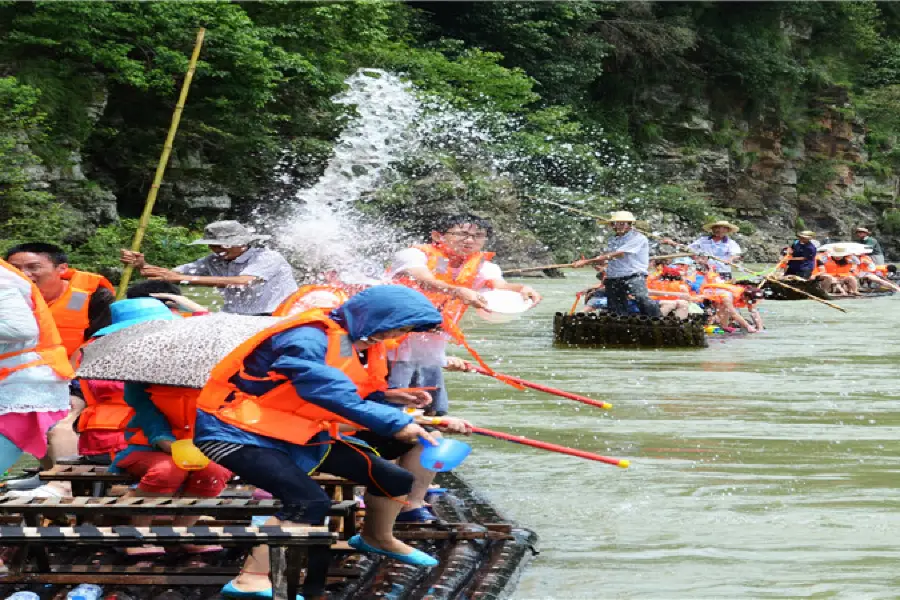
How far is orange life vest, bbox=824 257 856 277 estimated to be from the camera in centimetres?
3062

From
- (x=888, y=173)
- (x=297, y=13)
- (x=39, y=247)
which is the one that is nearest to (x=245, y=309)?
(x=39, y=247)

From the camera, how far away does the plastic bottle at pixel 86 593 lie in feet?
17.1

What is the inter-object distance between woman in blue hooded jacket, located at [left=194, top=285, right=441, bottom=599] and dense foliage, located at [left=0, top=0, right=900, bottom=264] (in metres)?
16.7

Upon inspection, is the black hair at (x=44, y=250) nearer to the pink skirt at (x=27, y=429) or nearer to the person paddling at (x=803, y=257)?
the pink skirt at (x=27, y=429)

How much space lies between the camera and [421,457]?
5820 mm

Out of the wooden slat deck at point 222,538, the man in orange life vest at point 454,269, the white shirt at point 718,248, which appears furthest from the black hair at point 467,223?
the white shirt at point 718,248

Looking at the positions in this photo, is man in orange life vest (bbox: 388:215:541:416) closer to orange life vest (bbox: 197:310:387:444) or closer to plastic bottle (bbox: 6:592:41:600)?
orange life vest (bbox: 197:310:387:444)

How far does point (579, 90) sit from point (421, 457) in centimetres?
4494

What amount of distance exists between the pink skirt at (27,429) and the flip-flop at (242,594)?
4.11 ft

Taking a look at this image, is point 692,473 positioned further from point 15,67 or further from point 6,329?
point 15,67

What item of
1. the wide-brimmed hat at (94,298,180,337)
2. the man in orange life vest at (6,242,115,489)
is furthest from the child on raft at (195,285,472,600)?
the man in orange life vest at (6,242,115,489)

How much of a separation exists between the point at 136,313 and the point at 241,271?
2910 millimetres

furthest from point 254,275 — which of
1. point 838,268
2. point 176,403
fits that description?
point 838,268

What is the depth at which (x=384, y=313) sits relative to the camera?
17.3 ft
